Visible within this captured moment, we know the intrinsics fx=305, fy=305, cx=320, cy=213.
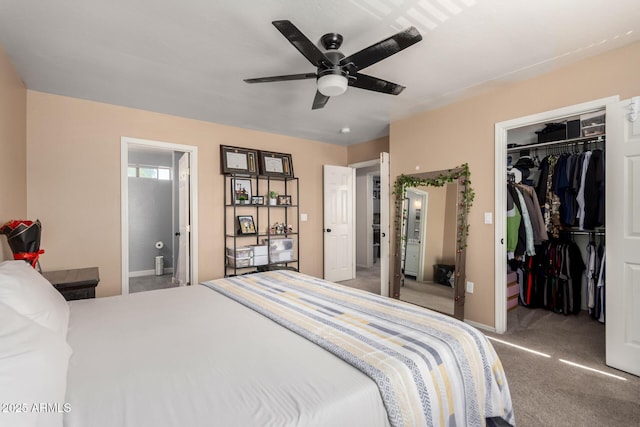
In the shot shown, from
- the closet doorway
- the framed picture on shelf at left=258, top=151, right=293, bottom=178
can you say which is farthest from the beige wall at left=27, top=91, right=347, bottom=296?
the closet doorway

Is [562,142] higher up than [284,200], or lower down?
higher up

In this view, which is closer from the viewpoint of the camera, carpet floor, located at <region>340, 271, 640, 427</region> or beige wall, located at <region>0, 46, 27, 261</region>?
carpet floor, located at <region>340, 271, 640, 427</region>

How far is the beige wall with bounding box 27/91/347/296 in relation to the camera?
319cm

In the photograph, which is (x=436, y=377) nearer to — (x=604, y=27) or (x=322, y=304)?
(x=322, y=304)

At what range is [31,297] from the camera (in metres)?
1.37

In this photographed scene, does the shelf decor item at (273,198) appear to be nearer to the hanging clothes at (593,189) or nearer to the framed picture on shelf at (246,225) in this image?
the framed picture on shelf at (246,225)

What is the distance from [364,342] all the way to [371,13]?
195cm

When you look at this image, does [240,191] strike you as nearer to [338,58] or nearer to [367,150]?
[367,150]

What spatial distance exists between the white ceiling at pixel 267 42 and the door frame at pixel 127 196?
532 mm

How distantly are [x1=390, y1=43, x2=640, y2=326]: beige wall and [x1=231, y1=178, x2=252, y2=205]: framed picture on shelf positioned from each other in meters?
2.12

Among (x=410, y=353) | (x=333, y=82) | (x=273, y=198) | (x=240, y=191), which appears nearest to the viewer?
(x=410, y=353)

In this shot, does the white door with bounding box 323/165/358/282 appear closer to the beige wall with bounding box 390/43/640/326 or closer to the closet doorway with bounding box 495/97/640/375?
the beige wall with bounding box 390/43/640/326

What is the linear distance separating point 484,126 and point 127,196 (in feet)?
13.5

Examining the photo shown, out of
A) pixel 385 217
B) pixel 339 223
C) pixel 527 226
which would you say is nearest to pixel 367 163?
pixel 339 223
